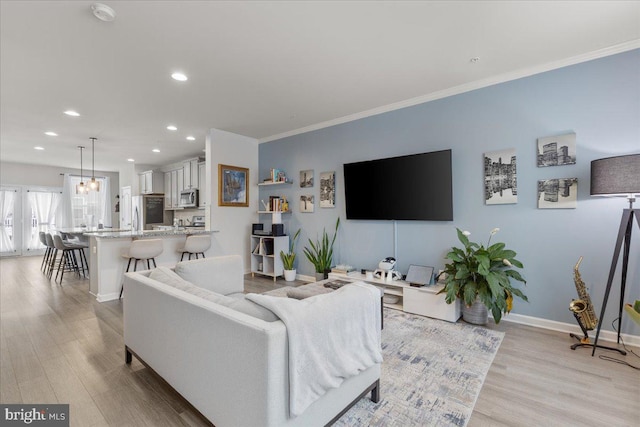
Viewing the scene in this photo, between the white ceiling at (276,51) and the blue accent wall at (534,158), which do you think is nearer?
the white ceiling at (276,51)

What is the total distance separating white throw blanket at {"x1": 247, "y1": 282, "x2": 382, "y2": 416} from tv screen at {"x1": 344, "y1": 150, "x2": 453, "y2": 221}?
2.17m

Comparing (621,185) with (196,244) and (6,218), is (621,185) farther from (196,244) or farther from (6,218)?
(6,218)

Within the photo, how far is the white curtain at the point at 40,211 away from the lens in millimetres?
8289

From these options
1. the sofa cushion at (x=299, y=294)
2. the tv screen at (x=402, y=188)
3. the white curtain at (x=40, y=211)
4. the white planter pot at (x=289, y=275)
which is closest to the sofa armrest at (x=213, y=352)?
the sofa cushion at (x=299, y=294)

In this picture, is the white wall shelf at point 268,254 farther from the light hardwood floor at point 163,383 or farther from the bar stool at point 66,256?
the bar stool at point 66,256

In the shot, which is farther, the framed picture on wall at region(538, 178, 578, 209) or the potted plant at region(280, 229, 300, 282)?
the potted plant at region(280, 229, 300, 282)

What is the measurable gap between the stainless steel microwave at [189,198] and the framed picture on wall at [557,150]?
6383 mm

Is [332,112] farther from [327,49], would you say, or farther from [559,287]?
[559,287]

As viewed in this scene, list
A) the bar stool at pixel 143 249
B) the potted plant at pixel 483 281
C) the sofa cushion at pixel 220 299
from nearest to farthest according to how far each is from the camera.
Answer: the sofa cushion at pixel 220 299, the potted plant at pixel 483 281, the bar stool at pixel 143 249

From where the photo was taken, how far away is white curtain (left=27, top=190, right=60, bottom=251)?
326 inches

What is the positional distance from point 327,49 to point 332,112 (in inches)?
64.8

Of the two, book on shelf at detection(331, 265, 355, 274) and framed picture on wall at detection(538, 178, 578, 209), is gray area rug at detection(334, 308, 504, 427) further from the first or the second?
framed picture on wall at detection(538, 178, 578, 209)

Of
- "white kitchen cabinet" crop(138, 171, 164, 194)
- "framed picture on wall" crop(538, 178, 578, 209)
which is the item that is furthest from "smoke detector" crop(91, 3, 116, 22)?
"white kitchen cabinet" crop(138, 171, 164, 194)

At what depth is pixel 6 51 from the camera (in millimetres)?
2543
